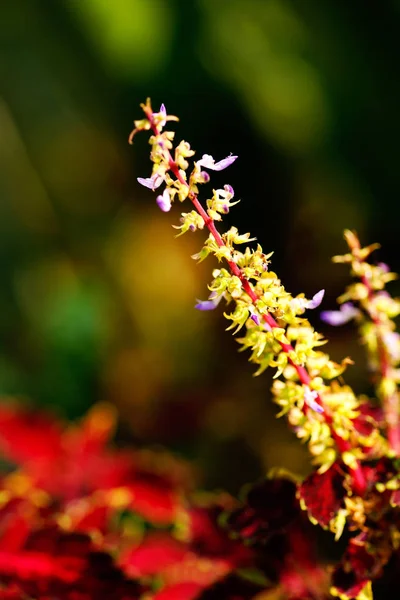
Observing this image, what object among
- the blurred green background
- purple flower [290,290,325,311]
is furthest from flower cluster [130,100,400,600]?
A: the blurred green background

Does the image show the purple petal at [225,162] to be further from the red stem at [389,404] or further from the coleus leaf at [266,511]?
the coleus leaf at [266,511]

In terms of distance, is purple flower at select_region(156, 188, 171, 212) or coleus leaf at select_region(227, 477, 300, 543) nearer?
purple flower at select_region(156, 188, 171, 212)

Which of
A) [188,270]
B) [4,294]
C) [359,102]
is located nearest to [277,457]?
[188,270]

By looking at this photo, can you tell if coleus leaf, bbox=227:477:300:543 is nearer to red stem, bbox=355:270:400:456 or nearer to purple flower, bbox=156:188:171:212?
red stem, bbox=355:270:400:456

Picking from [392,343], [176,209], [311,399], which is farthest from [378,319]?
[176,209]

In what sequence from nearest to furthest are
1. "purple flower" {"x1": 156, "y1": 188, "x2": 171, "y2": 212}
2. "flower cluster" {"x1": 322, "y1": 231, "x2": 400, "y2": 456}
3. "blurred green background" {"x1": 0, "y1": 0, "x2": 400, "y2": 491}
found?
"purple flower" {"x1": 156, "y1": 188, "x2": 171, "y2": 212} → "flower cluster" {"x1": 322, "y1": 231, "x2": 400, "y2": 456} → "blurred green background" {"x1": 0, "y1": 0, "x2": 400, "y2": 491}

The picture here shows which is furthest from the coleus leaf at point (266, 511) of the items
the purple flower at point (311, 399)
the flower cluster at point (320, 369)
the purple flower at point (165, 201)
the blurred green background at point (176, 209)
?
the blurred green background at point (176, 209)

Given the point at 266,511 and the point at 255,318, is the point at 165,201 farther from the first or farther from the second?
the point at 266,511
